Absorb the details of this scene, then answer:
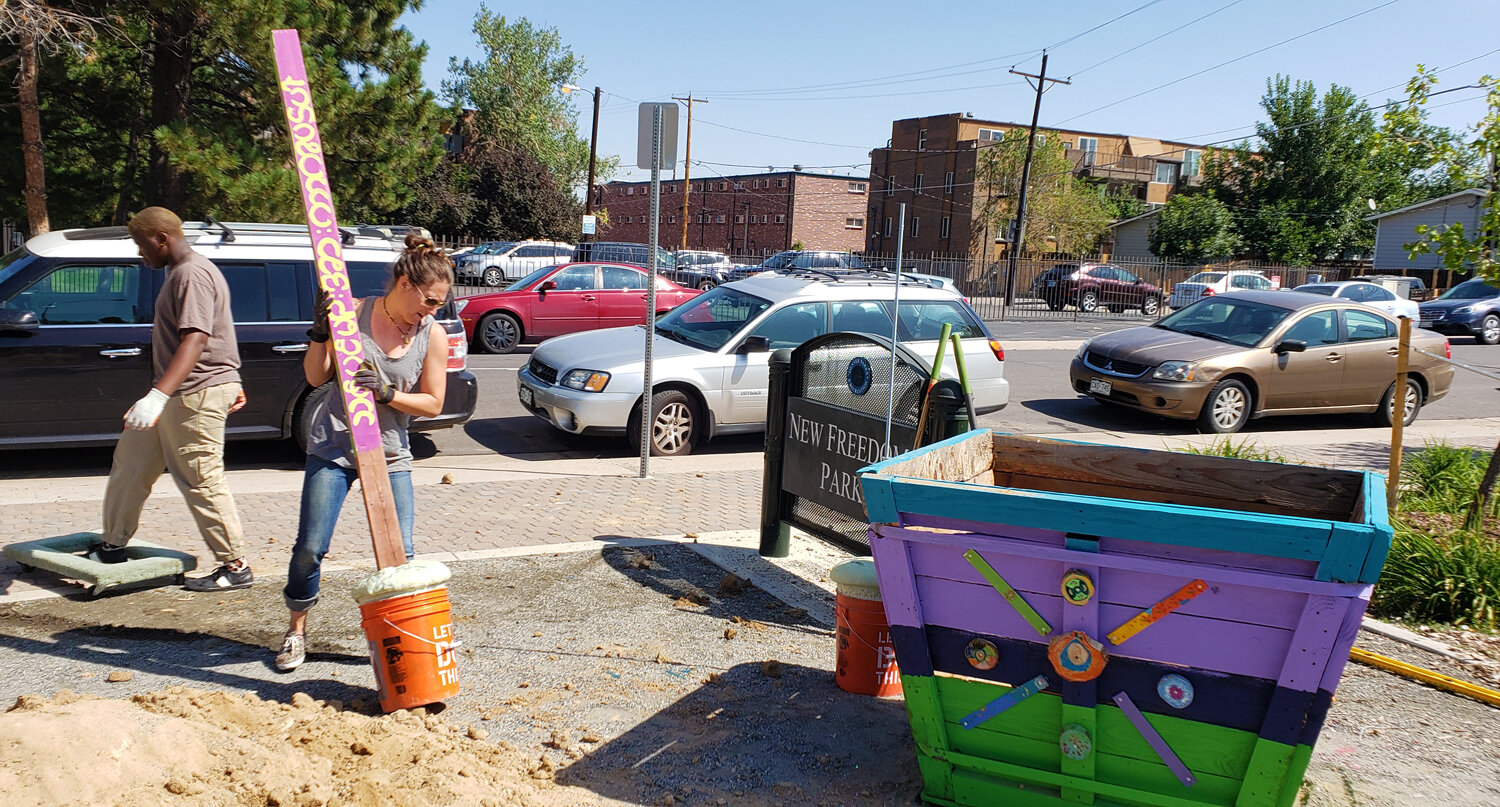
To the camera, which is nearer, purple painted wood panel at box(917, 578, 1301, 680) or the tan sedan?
purple painted wood panel at box(917, 578, 1301, 680)

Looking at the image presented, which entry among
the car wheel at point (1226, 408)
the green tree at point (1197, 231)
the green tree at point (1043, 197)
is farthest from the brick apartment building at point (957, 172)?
the car wheel at point (1226, 408)

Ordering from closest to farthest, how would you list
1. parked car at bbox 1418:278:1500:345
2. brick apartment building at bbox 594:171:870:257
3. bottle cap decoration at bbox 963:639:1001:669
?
bottle cap decoration at bbox 963:639:1001:669 < parked car at bbox 1418:278:1500:345 < brick apartment building at bbox 594:171:870:257

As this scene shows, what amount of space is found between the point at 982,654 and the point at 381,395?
246cm

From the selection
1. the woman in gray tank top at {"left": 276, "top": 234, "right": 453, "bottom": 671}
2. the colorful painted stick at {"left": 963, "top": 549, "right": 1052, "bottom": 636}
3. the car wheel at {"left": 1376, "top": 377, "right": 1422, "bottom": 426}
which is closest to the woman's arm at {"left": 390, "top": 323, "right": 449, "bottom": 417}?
the woman in gray tank top at {"left": 276, "top": 234, "right": 453, "bottom": 671}

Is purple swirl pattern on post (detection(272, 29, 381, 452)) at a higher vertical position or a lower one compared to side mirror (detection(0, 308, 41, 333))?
higher

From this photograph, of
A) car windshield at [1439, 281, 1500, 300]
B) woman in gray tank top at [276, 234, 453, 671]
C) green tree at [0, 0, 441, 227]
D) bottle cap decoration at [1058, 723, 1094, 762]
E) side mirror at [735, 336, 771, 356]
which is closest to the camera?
bottle cap decoration at [1058, 723, 1094, 762]

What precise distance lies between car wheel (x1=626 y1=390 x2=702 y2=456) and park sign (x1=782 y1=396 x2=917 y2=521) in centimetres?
353

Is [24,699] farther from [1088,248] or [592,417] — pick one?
[1088,248]

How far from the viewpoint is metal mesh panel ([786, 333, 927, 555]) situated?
5180 millimetres

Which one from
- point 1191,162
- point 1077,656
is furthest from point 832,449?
point 1191,162

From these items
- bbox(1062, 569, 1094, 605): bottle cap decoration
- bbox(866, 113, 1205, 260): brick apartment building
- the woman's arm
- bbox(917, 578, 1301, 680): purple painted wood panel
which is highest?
bbox(866, 113, 1205, 260): brick apartment building

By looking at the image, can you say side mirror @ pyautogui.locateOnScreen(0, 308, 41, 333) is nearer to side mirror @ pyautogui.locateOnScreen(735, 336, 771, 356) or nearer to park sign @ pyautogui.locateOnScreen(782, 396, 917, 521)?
side mirror @ pyautogui.locateOnScreen(735, 336, 771, 356)

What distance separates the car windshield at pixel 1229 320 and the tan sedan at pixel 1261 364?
0.04ft

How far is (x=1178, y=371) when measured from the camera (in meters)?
11.7
